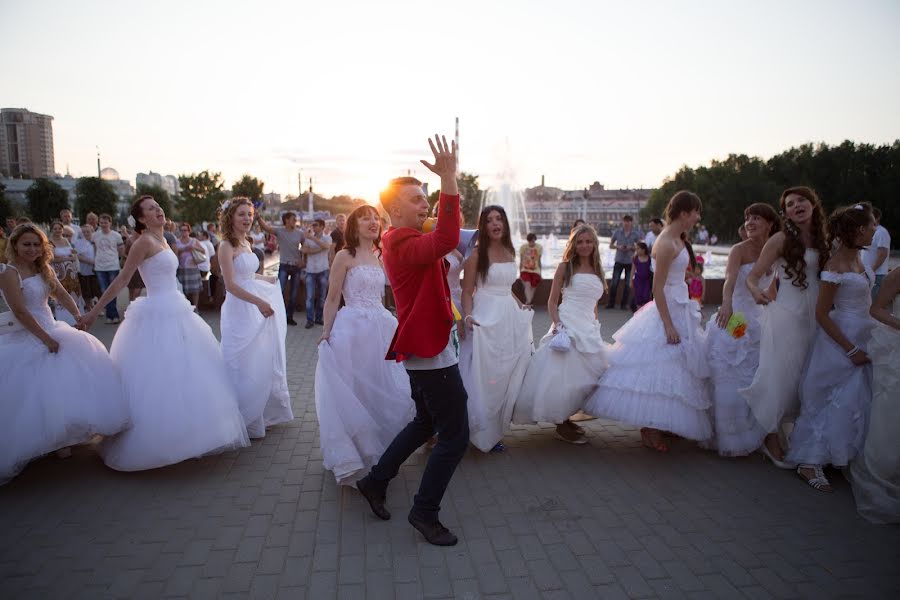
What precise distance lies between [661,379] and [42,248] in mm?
5426

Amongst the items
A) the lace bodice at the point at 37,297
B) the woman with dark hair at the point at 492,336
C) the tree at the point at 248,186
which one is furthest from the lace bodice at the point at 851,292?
the tree at the point at 248,186

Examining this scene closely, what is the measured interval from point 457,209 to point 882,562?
3308 mm

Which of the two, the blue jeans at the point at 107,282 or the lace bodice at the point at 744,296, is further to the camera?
the blue jeans at the point at 107,282


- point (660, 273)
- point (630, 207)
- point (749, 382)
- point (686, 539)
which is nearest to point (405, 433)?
point (686, 539)

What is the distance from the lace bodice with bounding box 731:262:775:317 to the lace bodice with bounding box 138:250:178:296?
5178 millimetres

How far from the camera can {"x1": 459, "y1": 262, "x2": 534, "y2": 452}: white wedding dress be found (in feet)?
Answer: 16.0

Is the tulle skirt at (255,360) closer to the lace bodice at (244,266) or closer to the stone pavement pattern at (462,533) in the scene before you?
the lace bodice at (244,266)

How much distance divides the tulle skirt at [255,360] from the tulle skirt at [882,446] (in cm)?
495

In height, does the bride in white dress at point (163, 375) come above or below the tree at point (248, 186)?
below

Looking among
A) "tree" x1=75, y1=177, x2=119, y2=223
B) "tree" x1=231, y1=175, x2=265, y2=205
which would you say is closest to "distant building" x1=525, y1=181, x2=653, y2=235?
"tree" x1=231, y1=175, x2=265, y2=205

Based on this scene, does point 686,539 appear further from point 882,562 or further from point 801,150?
point 801,150

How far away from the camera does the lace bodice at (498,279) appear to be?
5.08 m

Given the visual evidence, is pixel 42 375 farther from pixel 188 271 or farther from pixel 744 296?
pixel 188 271

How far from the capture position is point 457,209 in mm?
2973
